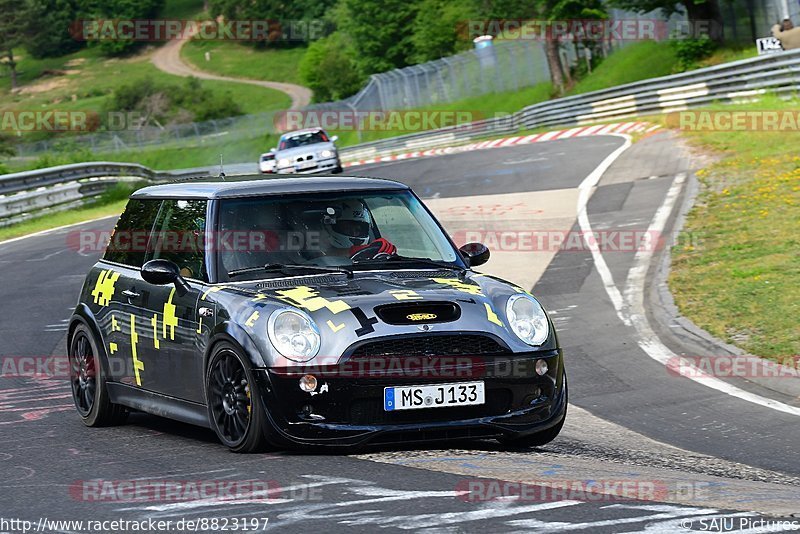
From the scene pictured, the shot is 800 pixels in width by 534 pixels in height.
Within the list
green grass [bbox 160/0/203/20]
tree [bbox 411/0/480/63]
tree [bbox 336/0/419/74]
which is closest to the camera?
tree [bbox 411/0/480/63]

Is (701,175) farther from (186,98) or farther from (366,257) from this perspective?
(186,98)

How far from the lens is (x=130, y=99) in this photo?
114 m

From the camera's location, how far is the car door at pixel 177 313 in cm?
775

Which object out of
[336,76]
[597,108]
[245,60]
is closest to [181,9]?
[245,60]

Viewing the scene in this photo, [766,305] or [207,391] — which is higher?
[207,391]

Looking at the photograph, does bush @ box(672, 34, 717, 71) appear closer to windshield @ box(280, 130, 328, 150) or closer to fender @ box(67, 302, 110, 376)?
windshield @ box(280, 130, 328, 150)

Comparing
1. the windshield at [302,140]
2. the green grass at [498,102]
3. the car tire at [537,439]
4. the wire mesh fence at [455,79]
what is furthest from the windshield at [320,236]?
the wire mesh fence at [455,79]

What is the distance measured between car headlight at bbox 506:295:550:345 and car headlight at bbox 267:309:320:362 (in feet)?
3.69

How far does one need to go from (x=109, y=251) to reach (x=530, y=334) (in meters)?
3.48

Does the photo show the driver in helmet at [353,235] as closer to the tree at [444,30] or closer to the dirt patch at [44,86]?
the tree at [444,30]

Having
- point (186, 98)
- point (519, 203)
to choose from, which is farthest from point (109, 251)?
point (186, 98)

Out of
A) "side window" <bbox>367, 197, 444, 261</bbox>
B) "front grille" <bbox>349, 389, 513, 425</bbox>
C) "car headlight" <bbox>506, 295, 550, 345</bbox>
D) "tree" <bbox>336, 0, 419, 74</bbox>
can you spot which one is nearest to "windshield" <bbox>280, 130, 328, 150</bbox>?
"side window" <bbox>367, 197, 444, 261</bbox>

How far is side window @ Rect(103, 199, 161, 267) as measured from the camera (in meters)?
8.99

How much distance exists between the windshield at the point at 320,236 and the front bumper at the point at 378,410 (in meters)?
1.13
